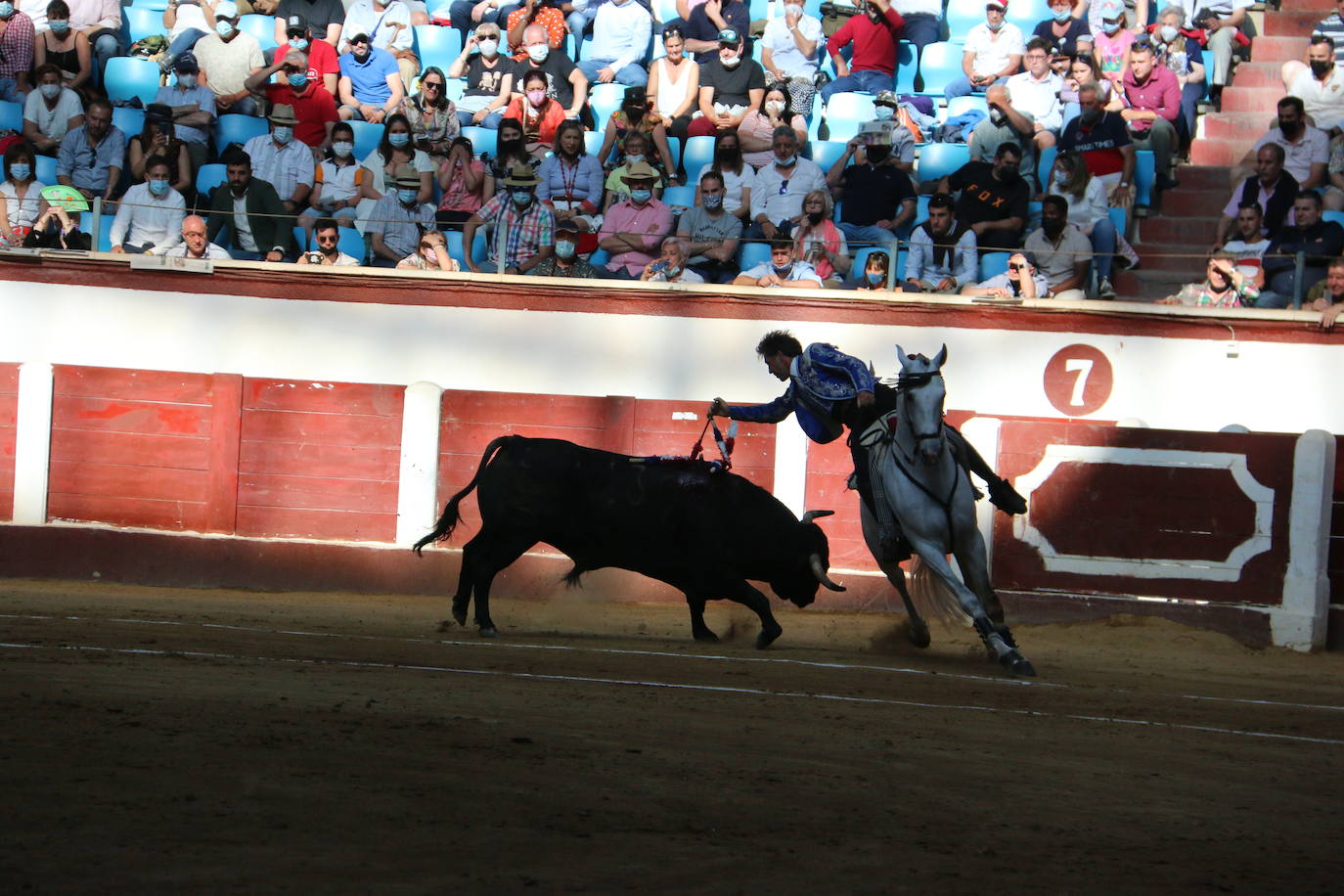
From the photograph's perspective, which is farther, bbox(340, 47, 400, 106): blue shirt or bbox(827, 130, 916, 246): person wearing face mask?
bbox(340, 47, 400, 106): blue shirt

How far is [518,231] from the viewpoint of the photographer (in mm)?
11891

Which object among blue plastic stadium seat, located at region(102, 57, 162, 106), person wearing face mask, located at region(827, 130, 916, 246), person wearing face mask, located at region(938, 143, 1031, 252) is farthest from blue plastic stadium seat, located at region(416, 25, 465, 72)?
person wearing face mask, located at region(938, 143, 1031, 252)

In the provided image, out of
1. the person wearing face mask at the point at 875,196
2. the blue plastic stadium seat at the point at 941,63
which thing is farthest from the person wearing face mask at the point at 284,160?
the blue plastic stadium seat at the point at 941,63

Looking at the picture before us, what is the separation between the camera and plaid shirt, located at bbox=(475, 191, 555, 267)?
11836 mm

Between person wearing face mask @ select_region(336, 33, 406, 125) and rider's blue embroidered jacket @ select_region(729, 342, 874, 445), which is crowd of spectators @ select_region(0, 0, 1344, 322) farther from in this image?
rider's blue embroidered jacket @ select_region(729, 342, 874, 445)

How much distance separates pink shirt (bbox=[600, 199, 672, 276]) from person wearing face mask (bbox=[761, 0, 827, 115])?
7.47ft

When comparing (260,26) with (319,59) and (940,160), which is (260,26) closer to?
(319,59)

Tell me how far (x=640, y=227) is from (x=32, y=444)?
4.79 metres

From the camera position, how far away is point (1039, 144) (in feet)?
40.7

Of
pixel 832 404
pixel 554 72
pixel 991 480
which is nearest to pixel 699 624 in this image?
pixel 832 404

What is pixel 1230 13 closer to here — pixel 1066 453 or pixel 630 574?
pixel 1066 453

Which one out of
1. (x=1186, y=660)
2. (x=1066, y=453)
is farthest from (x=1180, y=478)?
(x=1186, y=660)

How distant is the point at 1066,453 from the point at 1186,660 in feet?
6.17

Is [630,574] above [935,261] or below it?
below
